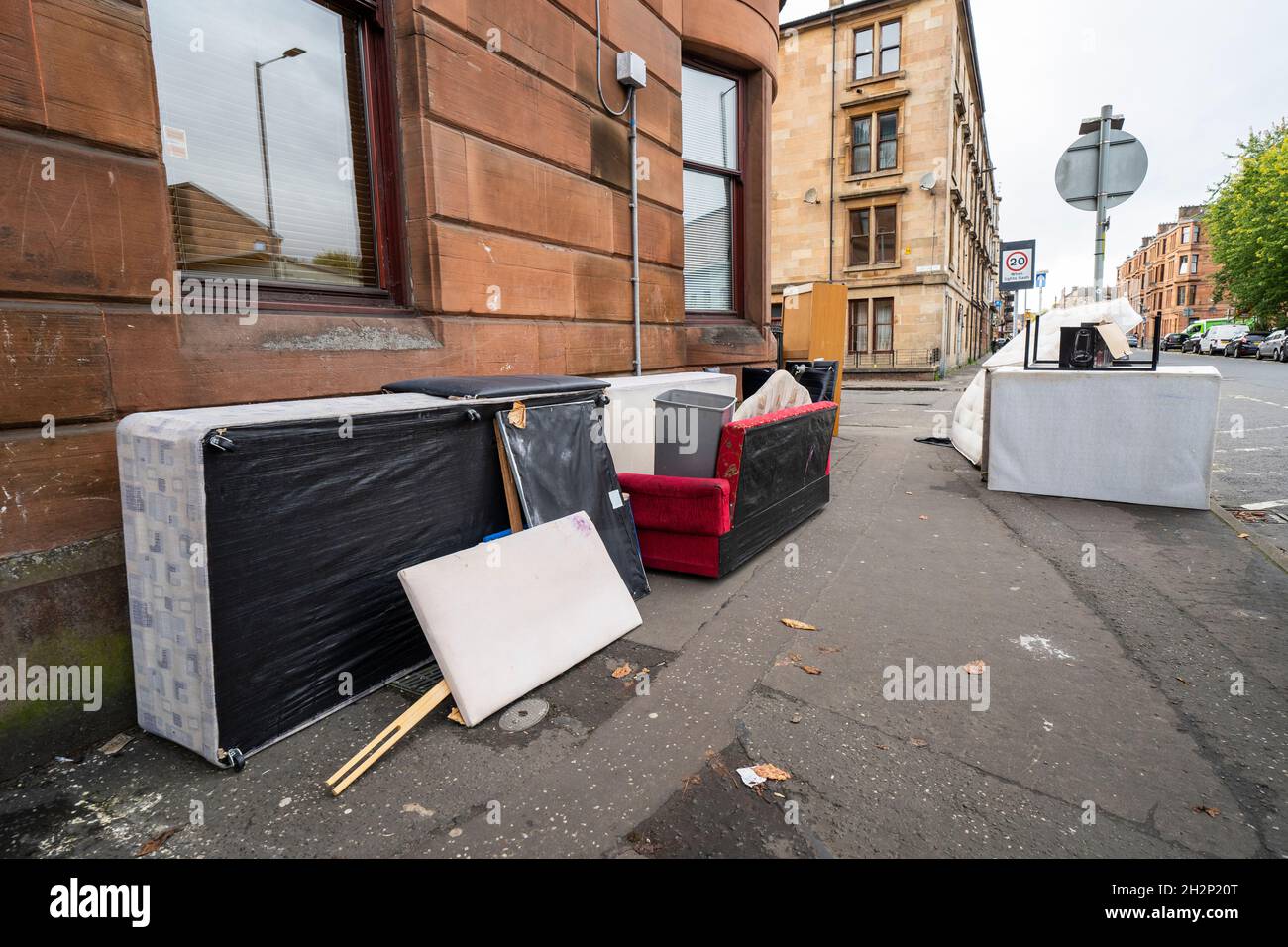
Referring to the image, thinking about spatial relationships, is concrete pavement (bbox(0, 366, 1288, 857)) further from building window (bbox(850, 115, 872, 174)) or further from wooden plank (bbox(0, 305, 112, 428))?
building window (bbox(850, 115, 872, 174))

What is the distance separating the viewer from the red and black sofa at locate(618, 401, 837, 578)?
15.3 feet

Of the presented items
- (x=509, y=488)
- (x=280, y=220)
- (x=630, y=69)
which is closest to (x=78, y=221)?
(x=280, y=220)

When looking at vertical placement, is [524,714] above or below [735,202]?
below

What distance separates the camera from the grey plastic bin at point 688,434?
491 cm

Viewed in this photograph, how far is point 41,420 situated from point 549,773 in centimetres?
258

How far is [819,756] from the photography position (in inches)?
106

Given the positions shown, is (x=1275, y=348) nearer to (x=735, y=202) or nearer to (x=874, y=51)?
(x=874, y=51)

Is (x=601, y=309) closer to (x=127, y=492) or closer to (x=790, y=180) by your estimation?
(x=127, y=492)

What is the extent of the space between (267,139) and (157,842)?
379 centimetres

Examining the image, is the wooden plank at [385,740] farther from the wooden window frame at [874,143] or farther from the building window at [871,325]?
the wooden window frame at [874,143]

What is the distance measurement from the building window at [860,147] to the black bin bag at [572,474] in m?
28.0

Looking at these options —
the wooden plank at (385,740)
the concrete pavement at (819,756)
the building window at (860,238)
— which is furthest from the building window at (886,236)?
the wooden plank at (385,740)

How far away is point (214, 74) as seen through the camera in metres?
3.76
